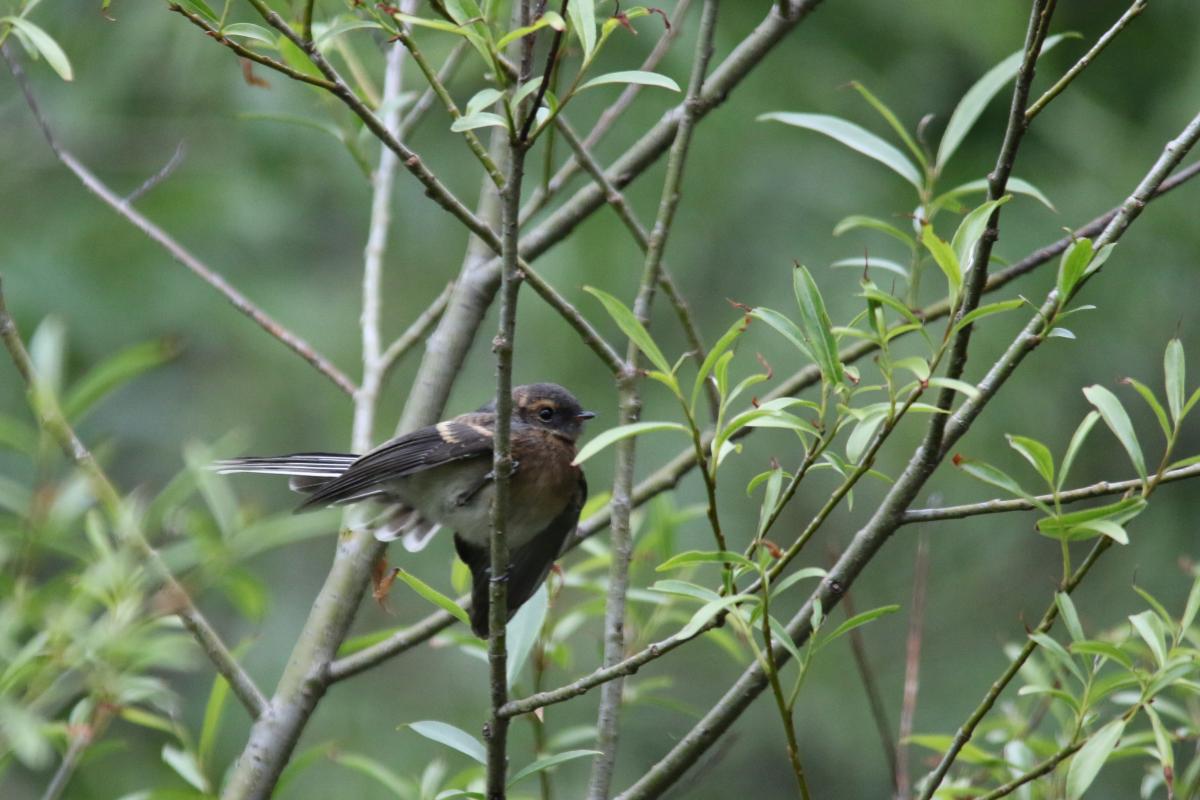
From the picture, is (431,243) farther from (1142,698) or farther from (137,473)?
(1142,698)

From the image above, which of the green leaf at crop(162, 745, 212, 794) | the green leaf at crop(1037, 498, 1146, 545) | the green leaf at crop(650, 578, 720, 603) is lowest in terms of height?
the green leaf at crop(162, 745, 212, 794)

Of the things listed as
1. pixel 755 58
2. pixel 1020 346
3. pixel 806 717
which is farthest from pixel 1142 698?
pixel 806 717

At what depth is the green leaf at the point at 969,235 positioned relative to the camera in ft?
6.25

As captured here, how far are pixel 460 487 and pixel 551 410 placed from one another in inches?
20.7

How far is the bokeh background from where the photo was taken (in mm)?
5828

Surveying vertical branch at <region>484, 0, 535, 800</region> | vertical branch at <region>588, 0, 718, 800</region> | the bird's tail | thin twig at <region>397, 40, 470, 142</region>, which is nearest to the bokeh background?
thin twig at <region>397, 40, 470, 142</region>

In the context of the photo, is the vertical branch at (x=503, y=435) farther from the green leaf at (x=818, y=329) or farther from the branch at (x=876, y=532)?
the green leaf at (x=818, y=329)

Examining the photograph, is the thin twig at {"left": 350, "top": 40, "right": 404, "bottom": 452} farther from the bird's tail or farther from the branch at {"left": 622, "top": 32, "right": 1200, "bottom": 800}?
the branch at {"left": 622, "top": 32, "right": 1200, "bottom": 800}

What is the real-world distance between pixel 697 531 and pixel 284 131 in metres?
3.27

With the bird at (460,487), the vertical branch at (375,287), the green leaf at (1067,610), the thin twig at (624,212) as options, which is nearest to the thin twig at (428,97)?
the vertical branch at (375,287)

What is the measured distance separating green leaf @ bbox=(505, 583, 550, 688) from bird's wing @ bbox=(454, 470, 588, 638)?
1.01 feet

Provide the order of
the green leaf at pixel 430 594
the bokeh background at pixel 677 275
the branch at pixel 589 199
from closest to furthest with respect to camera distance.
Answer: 1. the green leaf at pixel 430 594
2. the branch at pixel 589 199
3. the bokeh background at pixel 677 275

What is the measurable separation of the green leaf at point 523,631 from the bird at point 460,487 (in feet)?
1.30

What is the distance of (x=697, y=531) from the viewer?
20.9 feet
